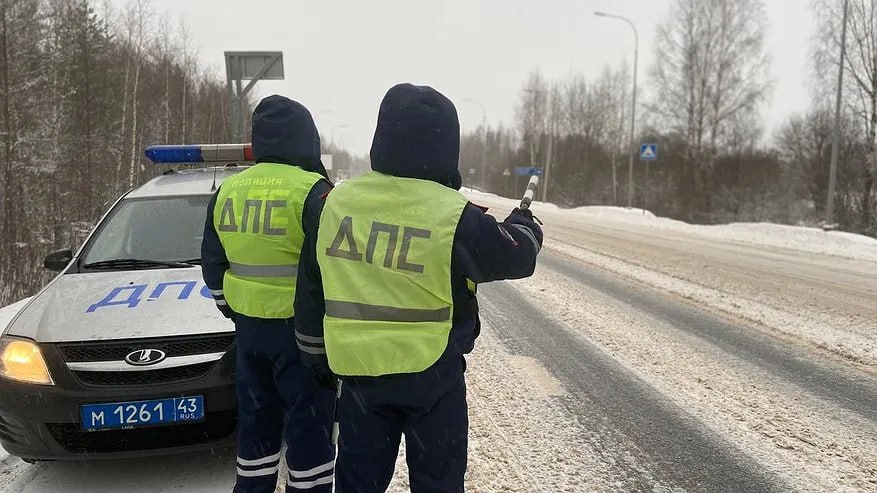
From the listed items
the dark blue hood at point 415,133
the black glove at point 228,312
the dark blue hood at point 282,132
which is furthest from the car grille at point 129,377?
the dark blue hood at point 415,133

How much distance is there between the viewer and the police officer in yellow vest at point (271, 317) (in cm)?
245

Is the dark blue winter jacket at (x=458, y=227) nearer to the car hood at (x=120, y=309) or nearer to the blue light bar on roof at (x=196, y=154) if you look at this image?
the car hood at (x=120, y=309)

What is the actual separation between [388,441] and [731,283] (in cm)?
824

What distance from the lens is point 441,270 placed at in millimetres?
1897

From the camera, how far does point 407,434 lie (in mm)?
1994

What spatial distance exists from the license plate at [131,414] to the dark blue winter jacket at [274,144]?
572 mm

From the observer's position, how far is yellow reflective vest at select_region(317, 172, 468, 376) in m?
1.89

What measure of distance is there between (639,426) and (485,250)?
2435 mm

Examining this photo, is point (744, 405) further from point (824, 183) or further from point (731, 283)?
point (824, 183)

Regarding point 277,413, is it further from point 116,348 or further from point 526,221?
point 526,221

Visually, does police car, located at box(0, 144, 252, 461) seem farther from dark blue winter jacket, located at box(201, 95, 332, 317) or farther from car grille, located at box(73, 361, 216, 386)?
dark blue winter jacket, located at box(201, 95, 332, 317)

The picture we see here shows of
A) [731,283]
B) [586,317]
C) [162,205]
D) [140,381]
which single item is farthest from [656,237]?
[140,381]

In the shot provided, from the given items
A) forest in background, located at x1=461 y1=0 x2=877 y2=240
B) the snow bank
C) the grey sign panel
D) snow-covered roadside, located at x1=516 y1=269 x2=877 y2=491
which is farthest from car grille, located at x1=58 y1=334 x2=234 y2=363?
forest in background, located at x1=461 y1=0 x2=877 y2=240

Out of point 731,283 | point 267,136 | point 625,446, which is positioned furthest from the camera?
point 731,283
